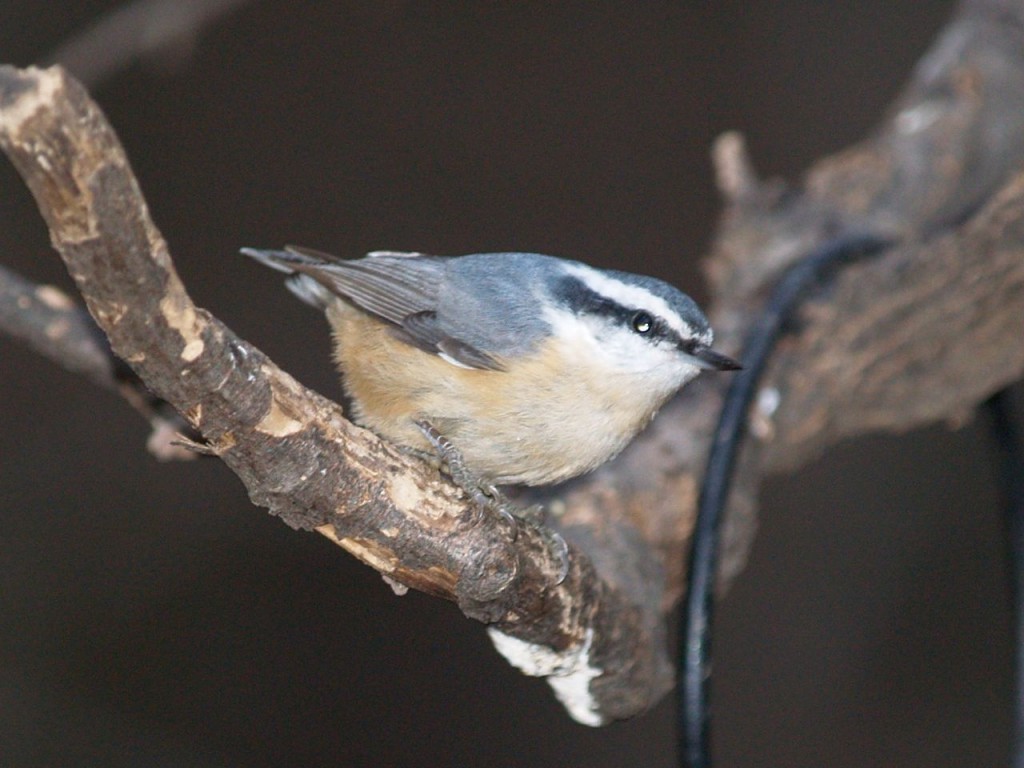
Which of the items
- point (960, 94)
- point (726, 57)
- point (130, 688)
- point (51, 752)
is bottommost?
point (51, 752)

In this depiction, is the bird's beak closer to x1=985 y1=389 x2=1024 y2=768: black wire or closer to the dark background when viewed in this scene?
x1=985 y1=389 x2=1024 y2=768: black wire

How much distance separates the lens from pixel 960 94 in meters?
3.28

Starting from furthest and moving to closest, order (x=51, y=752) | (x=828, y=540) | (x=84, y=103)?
(x=828, y=540), (x=51, y=752), (x=84, y=103)

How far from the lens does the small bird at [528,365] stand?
2031 mm

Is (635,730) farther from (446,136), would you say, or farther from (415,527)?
(415,527)

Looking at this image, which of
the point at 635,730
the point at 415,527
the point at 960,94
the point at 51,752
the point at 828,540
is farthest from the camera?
the point at 828,540

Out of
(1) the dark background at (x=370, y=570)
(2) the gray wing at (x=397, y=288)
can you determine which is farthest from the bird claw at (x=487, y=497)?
(1) the dark background at (x=370, y=570)

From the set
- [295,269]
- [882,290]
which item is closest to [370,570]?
[295,269]

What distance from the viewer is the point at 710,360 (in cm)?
204

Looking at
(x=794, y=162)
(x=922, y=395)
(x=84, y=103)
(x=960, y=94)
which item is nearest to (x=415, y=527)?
(x=84, y=103)

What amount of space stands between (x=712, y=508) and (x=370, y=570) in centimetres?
215

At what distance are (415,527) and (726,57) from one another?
337 centimetres

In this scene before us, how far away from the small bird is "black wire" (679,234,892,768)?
155 millimetres

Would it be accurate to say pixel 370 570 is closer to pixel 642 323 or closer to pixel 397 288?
pixel 397 288
